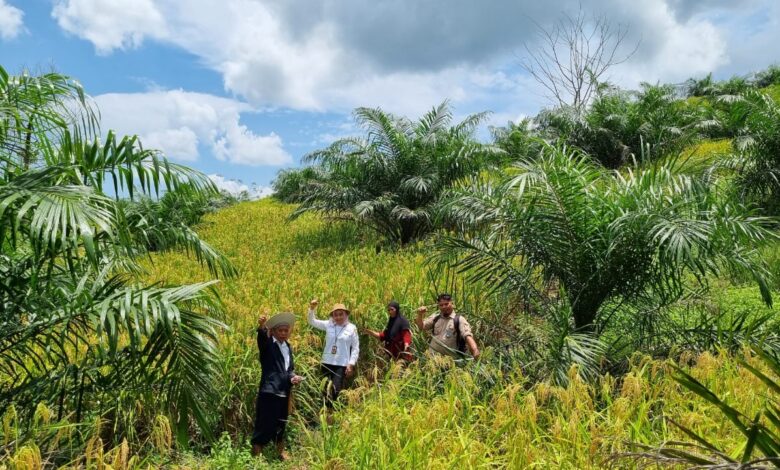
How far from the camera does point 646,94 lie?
21.1m

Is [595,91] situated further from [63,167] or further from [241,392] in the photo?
[63,167]

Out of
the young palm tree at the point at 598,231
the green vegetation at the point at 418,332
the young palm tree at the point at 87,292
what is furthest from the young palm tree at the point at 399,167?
the young palm tree at the point at 87,292

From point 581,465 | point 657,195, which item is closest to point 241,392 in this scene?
point 581,465

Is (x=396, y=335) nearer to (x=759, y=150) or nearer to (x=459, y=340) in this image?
(x=459, y=340)

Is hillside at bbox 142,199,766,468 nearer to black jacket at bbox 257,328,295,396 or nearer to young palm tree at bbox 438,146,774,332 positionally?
black jacket at bbox 257,328,295,396

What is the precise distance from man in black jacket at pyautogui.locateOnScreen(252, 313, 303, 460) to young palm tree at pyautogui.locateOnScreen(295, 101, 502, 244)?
719cm

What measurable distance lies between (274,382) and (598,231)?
3295mm

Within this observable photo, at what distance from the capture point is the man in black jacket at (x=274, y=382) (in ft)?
17.2

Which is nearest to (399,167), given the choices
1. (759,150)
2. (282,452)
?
(759,150)

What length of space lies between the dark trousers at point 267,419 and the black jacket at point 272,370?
7 cm

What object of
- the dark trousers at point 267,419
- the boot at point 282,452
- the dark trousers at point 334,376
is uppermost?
the dark trousers at point 334,376

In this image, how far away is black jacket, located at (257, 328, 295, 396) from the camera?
530 cm

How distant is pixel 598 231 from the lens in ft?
18.2

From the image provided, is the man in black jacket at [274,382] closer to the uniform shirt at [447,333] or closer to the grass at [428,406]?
the grass at [428,406]
